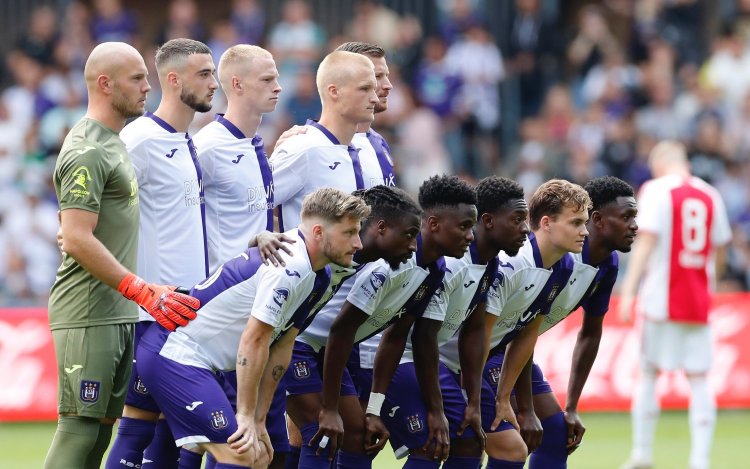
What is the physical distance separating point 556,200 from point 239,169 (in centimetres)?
188

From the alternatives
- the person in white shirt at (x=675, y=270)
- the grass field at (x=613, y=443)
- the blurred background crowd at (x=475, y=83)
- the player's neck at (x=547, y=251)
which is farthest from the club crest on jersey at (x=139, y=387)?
the blurred background crowd at (x=475, y=83)

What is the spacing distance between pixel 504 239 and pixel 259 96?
169 cm

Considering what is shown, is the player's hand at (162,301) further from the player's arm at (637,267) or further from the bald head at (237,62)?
the player's arm at (637,267)

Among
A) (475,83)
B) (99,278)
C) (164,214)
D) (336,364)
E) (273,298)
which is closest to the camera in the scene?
(273,298)

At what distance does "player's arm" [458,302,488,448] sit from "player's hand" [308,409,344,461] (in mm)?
808

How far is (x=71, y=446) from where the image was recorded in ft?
21.5

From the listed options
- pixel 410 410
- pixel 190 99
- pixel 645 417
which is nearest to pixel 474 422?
pixel 410 410

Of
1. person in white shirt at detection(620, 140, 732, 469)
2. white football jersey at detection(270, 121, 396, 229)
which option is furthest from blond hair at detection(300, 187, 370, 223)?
person in white shirt at detection(620, 140, 732, 469)

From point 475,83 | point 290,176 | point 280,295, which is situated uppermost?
point 475,83

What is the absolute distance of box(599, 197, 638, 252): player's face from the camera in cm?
800

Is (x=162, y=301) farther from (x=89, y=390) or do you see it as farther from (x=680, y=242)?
(x=680, y=242)

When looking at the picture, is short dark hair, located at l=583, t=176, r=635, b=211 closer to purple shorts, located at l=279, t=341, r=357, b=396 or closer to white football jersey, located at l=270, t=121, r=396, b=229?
white football jersey, located at l=270, t=121, r=396, b=229

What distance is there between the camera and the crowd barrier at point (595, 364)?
12945 millimetres

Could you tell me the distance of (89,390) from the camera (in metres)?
6.53
